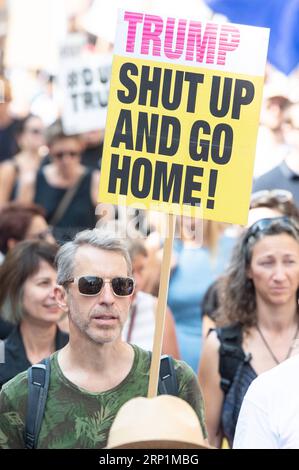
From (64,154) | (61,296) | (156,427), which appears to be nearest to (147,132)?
(61,296)

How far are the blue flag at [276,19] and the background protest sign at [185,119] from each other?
389 centimetres

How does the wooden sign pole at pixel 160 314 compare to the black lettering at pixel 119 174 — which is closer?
the wooden sign pole at pixel 160 314

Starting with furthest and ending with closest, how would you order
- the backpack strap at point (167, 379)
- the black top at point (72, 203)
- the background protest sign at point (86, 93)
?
the background protest sign at point (86, 93) < the black top at point (72, 203) < the backpack strap at point (167, 379)

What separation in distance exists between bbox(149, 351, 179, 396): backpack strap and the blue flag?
421cm

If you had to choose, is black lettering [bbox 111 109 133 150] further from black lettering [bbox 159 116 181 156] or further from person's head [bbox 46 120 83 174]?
person's head [bbox 46 120 83 174]

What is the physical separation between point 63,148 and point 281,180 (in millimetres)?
2466

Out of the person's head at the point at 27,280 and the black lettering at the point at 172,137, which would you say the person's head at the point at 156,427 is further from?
the person's head at the point at 27,280

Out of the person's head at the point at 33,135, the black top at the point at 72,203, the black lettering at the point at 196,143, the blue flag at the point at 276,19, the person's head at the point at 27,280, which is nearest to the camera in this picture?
the black lettering at the point at 196,143

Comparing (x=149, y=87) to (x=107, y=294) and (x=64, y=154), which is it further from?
(x=64, y=154)

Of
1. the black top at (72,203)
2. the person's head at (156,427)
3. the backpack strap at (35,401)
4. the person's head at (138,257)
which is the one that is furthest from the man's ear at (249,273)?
the black top at (72,203)

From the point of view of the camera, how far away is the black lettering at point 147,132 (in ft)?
13.6

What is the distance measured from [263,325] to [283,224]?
43cm

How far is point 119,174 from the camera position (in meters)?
4.17
